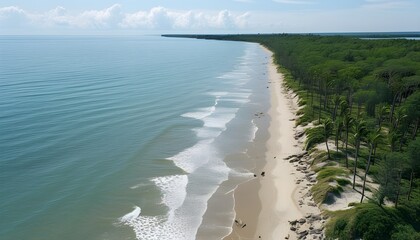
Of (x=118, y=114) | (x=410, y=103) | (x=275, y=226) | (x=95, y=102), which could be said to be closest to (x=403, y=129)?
(x=410, y=103)

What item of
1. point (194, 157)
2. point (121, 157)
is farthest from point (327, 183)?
point (121, 157)

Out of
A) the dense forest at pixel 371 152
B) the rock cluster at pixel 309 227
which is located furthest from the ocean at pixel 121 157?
the dense forest at pixel 371 152

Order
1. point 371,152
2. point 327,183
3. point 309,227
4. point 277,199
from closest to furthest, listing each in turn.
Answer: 1. point 309,227
2. point 327,183
3. point 277,199
4. point 371,152

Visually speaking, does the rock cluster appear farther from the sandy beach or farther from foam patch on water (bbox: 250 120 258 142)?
foam patch on water (bbox: 250 120 258 142)

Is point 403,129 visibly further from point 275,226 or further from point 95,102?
point 95,102

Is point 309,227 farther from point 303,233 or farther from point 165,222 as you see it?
point 165,222

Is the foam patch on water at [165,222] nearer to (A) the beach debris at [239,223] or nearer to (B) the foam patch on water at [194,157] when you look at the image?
(A) the beach debris at [239,223]
